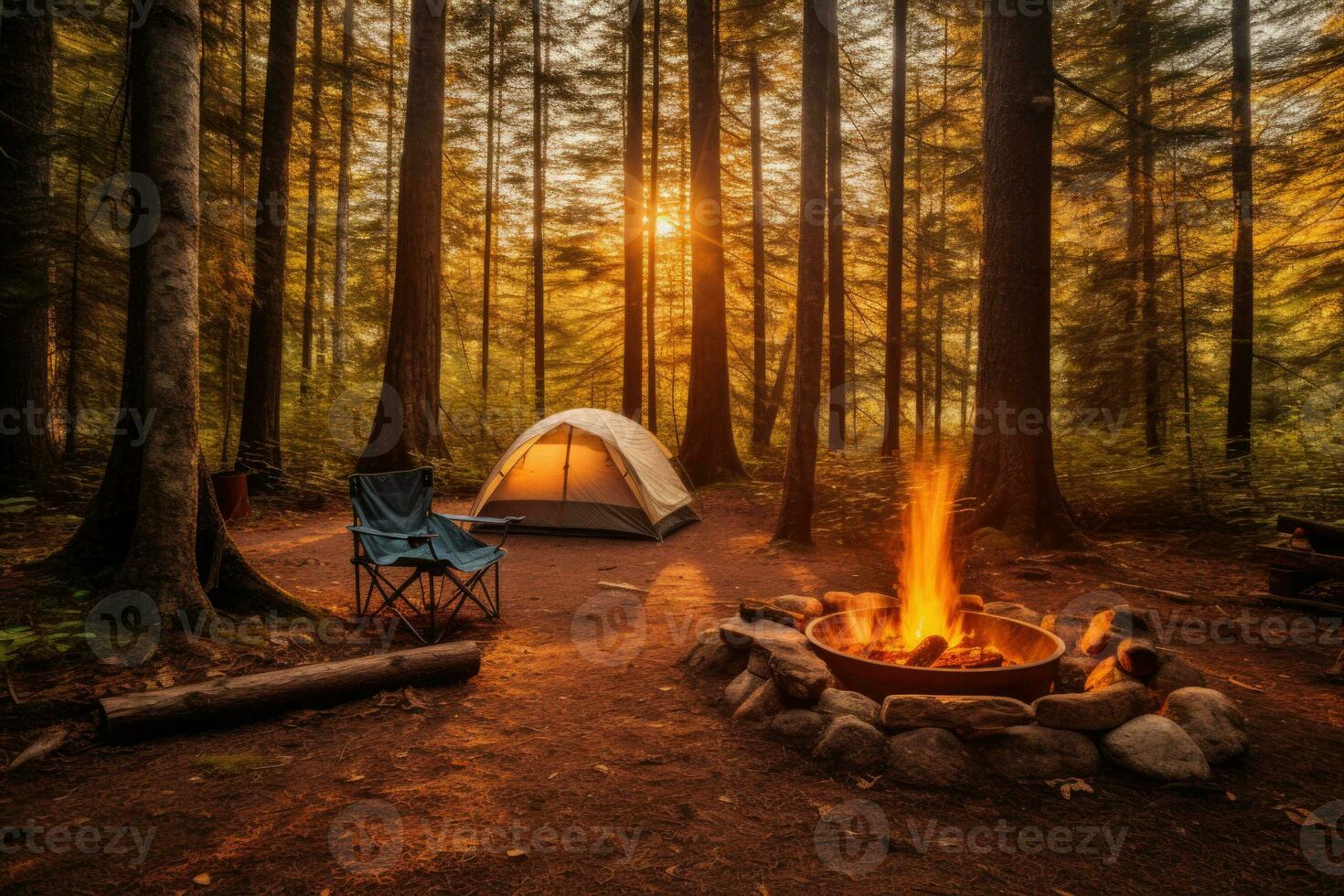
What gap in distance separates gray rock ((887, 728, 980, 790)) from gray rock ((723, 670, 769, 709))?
0.86m

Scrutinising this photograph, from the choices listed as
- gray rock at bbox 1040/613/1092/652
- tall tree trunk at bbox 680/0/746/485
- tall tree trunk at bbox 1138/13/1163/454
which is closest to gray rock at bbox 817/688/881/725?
gray rock at bbox 1040/613/1092/652

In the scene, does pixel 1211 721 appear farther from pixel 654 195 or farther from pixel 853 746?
pixel 654 195

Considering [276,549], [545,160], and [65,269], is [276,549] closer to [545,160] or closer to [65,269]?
[65,269]

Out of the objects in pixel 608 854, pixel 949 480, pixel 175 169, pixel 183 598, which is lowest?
A: pixel 608 854

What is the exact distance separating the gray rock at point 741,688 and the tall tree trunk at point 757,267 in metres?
12.2

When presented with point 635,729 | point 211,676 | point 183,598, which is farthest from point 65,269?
point 635,729

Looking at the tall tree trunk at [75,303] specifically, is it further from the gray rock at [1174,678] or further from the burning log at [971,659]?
the gray rock at [1174,678]

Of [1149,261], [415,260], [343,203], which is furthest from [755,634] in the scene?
[343,203]

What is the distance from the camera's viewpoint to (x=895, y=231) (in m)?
13.1

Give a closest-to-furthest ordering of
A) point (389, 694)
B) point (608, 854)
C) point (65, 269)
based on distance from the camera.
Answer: point (608, 854) < point (389, 694) < point (65, 269)

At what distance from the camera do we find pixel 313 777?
2.84 metres

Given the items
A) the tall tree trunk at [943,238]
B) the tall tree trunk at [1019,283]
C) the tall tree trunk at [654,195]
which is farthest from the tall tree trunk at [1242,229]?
the tall tree trunk at [654,195]

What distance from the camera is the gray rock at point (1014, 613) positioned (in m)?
4.31

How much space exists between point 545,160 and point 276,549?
43.3 feet
